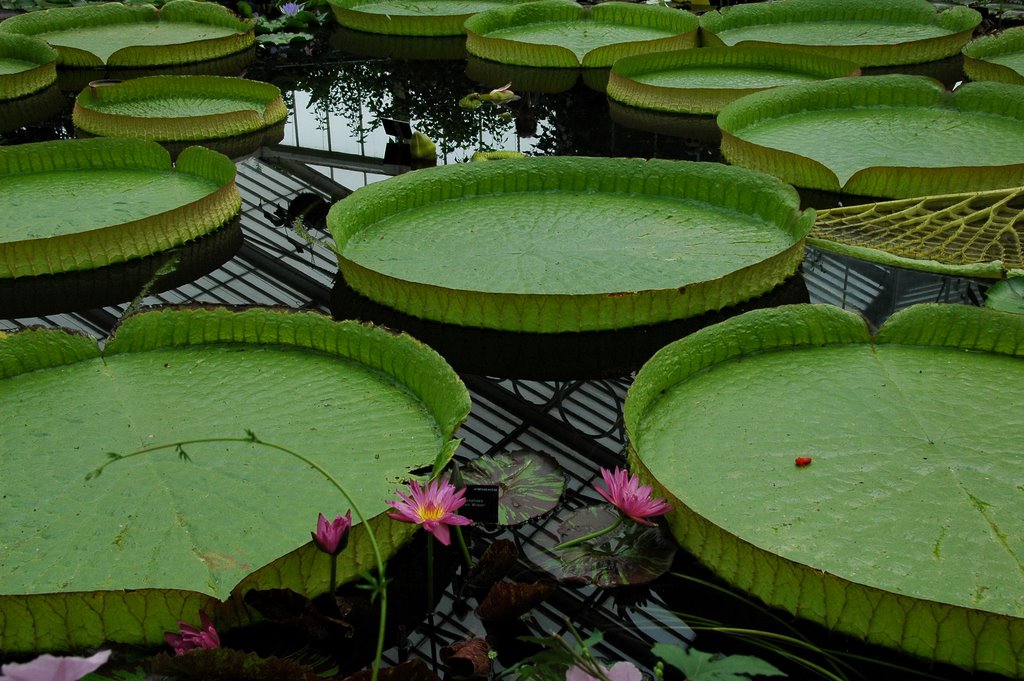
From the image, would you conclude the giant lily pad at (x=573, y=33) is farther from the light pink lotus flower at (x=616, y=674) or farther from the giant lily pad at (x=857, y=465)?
the light pink lotus flower at (x=616, y=674)

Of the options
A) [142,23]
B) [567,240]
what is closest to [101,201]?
[567,240]

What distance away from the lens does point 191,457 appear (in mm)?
1839

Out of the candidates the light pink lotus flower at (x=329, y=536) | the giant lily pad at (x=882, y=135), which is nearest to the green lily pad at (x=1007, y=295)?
the giant lily pad at (x=882, y=135)

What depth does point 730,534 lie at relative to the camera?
58.9 inches

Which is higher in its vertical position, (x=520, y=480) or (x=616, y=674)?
(x=616, y=674)

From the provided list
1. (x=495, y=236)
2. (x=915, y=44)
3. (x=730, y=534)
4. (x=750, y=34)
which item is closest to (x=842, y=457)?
(x=730, y=534)

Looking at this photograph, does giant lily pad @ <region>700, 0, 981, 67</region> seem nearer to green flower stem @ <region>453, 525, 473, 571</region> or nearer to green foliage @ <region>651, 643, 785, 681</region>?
green flower stem @ <region>453, 525, 473, 571</region>

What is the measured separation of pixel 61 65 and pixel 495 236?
3715 millimetres

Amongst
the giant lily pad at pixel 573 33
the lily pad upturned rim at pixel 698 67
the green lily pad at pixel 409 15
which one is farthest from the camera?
the green lily pad at pixel 409 15

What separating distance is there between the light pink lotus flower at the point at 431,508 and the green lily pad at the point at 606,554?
0.74ft

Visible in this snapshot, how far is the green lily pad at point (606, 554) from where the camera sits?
5.24 ft

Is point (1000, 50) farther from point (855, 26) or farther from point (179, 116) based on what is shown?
point (179, 116)

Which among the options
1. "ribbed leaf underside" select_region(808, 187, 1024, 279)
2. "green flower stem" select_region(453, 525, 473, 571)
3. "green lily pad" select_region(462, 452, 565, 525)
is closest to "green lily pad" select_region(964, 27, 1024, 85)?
"ribbed leaf underside" select_region(808, 187, 1024, 279)

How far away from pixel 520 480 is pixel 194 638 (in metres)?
0.65
